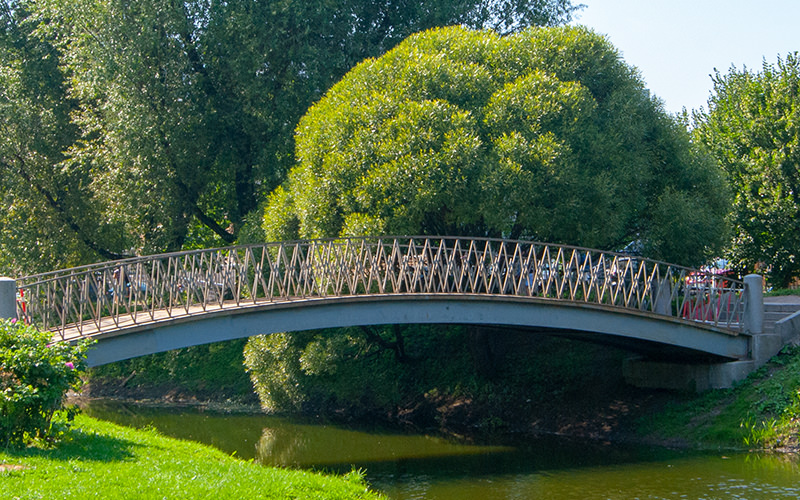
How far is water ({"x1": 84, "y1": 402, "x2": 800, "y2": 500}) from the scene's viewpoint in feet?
53.8

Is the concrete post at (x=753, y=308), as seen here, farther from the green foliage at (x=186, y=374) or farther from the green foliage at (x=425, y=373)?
the green foliage at (x=186, y=374)

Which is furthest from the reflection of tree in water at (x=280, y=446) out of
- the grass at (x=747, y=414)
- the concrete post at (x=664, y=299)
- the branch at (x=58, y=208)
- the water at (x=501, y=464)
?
the branch at (x=58, y=208)

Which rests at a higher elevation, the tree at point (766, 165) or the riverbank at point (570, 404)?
the tree at point (766, 165)

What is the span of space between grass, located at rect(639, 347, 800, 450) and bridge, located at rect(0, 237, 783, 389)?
0.47 m

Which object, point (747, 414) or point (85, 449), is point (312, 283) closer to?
point (85, 449)

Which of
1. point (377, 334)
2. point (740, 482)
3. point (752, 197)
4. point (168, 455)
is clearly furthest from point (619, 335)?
point (752, 197)

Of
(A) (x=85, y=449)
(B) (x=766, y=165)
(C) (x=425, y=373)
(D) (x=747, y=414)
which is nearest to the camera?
(A) (x=85, y=449)

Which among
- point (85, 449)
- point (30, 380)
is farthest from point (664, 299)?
point (30, 380)

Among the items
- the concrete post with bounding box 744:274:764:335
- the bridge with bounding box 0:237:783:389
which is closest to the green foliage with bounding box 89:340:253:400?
the bridge with bounding box 0:237:783:389

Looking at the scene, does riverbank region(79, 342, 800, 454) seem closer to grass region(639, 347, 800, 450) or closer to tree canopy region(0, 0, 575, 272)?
grass region(639, 347, 800, 450)

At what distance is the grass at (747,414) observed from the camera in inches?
781

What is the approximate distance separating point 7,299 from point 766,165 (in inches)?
1018

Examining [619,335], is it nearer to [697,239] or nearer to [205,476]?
[697,239]

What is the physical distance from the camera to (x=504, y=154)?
2189 cm
